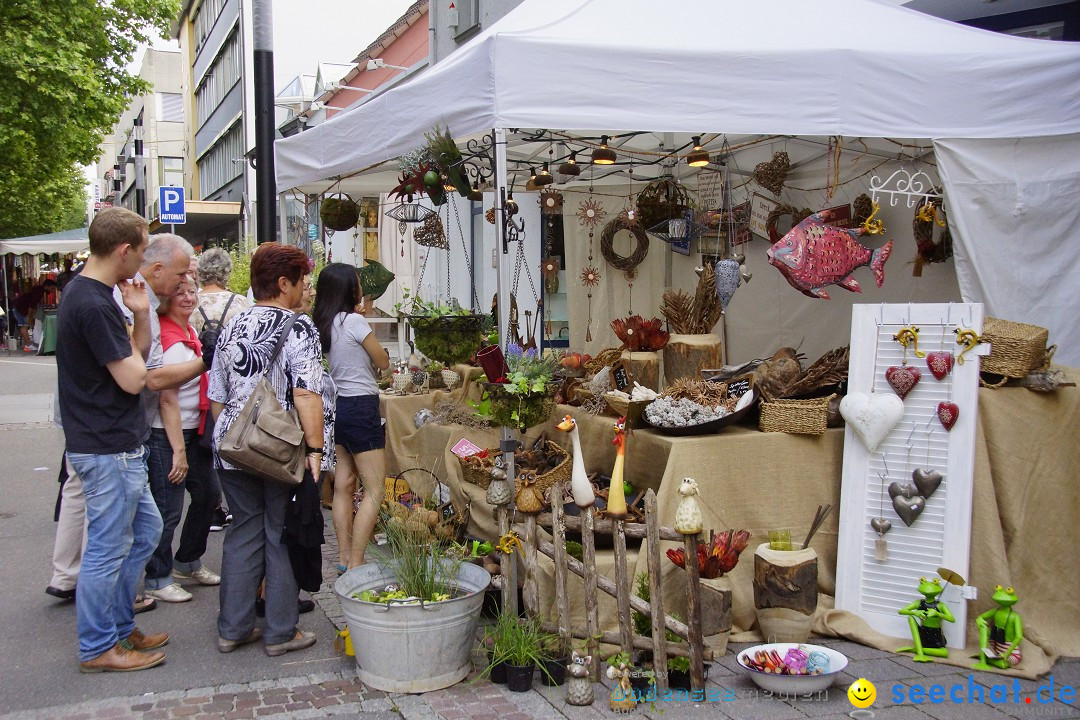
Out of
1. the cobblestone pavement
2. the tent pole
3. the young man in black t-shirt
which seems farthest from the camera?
the tent pole

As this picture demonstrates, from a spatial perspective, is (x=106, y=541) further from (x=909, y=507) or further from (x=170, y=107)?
(x=170, y=107)

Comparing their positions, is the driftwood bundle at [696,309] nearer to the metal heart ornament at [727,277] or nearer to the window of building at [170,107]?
the metal heart ornament at [727,277]

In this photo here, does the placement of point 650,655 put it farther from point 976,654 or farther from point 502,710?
point 976,654

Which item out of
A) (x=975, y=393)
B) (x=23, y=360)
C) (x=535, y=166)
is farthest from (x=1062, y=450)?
(x=23, y=360)

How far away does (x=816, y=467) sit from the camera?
14.9ft

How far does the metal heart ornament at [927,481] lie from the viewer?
4141 millimetres

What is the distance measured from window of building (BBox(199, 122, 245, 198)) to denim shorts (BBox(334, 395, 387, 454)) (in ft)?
73.5

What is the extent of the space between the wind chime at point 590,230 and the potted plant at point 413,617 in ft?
14.7

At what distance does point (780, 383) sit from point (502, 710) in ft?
6.99

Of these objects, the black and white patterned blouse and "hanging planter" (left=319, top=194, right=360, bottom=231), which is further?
"hanging planter" (left=319, top=194, right=360, bottom=231)

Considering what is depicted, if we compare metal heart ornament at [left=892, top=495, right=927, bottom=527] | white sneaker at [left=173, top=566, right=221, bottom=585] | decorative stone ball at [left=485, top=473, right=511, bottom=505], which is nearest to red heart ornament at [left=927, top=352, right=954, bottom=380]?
metal heart ornament at [left=892, top=495, right=927, bottom=527]

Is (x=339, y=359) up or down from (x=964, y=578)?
up

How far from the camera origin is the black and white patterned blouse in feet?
12.8

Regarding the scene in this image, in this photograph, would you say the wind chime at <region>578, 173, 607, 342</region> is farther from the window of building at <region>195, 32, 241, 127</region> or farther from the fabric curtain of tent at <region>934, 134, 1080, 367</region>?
the window of building at <region>195, 32, 241, 127</region>
